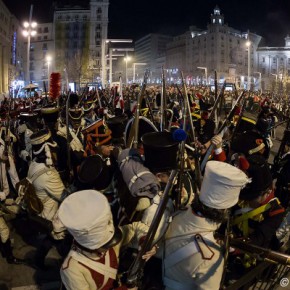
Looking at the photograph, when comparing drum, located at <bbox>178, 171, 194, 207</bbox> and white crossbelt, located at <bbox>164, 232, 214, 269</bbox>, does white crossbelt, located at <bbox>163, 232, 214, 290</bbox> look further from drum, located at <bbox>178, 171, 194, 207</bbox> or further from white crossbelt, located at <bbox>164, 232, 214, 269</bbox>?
drum, located at <bbox>178, 171, 194, 207</bbox>

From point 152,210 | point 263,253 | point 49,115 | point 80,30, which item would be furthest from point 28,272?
point 80,30

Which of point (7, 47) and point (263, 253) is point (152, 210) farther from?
point (7, 47)

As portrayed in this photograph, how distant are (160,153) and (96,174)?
116 centimetres

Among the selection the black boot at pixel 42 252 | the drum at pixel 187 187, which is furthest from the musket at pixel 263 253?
the black boot at pixel 42 252

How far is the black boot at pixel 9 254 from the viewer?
17.7ft

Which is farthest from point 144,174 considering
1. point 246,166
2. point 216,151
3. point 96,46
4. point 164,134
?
point 96,46

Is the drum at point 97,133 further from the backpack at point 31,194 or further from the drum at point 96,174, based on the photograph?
the drum at point 96,174

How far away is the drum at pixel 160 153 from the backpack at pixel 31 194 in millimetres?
2473

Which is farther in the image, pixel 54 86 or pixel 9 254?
pixel 54 86

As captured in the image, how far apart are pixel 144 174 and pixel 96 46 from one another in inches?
3734

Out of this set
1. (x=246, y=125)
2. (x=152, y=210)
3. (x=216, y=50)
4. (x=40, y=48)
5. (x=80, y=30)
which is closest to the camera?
(x=152, y=210)

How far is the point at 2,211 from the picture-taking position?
17.7ft

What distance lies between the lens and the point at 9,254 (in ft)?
17.8

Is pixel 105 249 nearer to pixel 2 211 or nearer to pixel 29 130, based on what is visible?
pixel 2 211
